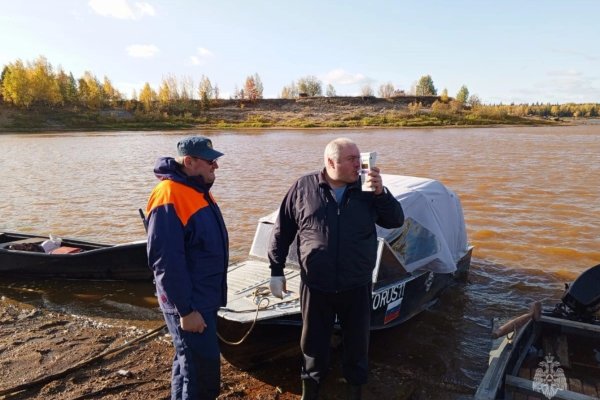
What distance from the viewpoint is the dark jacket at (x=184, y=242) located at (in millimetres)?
3264

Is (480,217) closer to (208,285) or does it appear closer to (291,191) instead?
(291,191)

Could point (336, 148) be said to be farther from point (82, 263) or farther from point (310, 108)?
point (310, 108)

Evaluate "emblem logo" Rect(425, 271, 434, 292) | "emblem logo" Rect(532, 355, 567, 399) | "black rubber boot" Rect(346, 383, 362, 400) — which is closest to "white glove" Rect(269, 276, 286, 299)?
"black rubber boot" Rect(346, 383, 362, 400)

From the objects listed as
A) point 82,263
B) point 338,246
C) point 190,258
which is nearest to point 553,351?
point 338,246

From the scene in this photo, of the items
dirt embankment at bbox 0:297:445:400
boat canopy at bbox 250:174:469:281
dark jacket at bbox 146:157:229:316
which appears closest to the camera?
dark jacket at bbox 146:157:229:316

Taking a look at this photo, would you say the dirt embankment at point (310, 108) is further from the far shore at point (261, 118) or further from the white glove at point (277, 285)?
the white glove at point (277, 285)

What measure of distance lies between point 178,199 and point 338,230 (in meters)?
1.32

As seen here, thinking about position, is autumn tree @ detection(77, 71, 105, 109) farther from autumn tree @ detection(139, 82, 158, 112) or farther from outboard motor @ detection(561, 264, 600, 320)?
outboard motor @ detection(561, 264, 600, 320)

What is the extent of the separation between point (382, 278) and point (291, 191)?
219cm

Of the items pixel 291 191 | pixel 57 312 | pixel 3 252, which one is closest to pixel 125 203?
pixel 3 252

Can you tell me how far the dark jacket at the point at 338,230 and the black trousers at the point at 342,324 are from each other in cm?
12

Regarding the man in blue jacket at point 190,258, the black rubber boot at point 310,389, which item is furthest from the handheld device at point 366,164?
the black rubber boot at point 310,389

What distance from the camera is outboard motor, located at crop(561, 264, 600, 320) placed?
18.0 ft

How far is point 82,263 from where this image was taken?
8.26m
